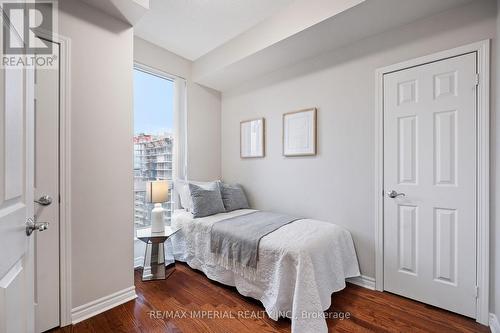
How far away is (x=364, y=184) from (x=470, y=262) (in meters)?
0.95

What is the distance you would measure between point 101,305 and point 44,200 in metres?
0.94

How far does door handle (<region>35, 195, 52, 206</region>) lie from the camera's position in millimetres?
1573

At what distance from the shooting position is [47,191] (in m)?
1.62

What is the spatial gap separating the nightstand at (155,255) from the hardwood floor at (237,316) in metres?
0.18

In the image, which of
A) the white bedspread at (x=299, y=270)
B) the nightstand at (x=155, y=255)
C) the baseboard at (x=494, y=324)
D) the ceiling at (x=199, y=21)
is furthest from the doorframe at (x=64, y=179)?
the baseboard at (x=494, y=324)

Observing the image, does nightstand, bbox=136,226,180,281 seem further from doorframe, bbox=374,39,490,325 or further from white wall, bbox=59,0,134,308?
doorframe, bbox=374,39,490,325

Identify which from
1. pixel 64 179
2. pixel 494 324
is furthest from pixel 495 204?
pixel 64 179

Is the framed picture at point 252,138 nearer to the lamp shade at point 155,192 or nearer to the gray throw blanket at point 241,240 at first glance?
the gray throw blanket at point 241,240

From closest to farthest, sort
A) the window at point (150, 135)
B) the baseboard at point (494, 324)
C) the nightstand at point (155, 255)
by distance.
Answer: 1. the baseboard at point (494, 324)
2. the nightstand at point (155, 255)
3. the window at point (150, 135)

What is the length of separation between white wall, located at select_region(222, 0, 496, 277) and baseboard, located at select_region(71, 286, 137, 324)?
5.86 ft

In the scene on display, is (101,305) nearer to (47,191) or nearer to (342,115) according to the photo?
(47,191)

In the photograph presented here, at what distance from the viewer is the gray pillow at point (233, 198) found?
9.87 ft

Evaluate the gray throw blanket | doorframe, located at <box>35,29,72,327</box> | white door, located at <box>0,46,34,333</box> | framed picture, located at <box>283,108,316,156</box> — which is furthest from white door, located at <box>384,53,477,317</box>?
doorframe, located at <box>35,29,72,327</box>

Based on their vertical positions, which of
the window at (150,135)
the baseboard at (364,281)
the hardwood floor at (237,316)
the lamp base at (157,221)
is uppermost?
the window at (150,135)
